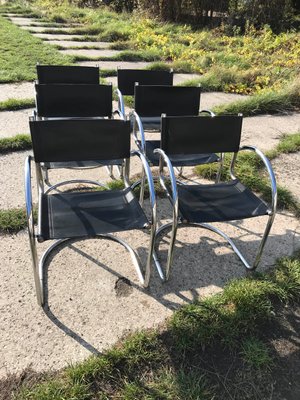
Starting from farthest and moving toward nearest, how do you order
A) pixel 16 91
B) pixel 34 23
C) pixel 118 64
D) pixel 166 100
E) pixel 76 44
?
pixel 34 23 < pixel 76 44 < pixel 118 64 < pixel 16 91 < pixel 166 100

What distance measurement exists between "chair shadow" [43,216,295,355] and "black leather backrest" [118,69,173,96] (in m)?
1.67

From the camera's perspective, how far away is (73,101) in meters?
3.04

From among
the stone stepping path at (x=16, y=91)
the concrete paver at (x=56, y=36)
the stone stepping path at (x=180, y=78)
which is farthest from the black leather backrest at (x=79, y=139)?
the concrete paver at (x=56, y=36)

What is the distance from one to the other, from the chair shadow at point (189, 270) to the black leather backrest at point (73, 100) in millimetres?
1183

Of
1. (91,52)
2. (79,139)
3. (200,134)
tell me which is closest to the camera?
(79,139)

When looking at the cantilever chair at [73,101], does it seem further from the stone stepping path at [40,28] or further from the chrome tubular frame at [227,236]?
the stone stepping path at [40,28]

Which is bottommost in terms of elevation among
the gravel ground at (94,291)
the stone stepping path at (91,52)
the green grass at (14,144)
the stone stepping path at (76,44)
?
the gravel ground at (94,291)

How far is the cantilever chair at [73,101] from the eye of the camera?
297 centimetres

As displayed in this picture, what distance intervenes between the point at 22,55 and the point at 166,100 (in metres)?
4.95

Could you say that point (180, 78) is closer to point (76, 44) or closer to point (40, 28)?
point (76, 44)

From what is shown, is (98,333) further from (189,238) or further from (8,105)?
(8,105)

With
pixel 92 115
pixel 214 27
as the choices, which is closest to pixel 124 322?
pixel 92 115

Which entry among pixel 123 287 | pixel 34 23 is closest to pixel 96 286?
pixel 123 287

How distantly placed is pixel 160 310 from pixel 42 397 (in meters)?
0.76
